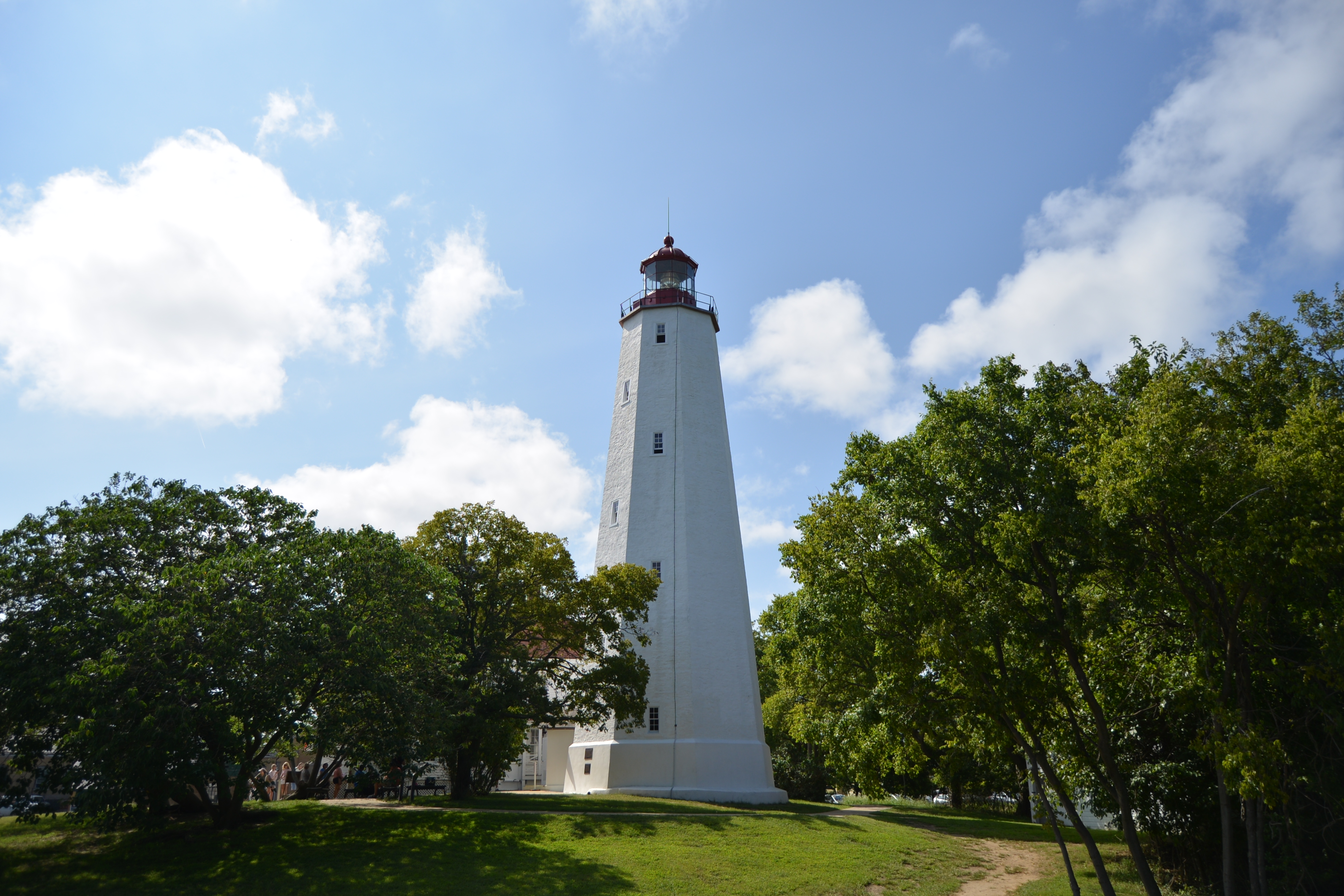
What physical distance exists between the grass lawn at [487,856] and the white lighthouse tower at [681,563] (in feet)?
16.8

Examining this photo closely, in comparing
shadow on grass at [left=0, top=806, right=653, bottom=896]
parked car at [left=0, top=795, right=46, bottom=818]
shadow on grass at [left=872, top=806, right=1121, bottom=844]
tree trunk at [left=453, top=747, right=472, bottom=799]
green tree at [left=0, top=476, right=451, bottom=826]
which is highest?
green tree at [left=0, top=476, right=451, bottom=826]

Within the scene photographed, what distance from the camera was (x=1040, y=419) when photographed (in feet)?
42.9

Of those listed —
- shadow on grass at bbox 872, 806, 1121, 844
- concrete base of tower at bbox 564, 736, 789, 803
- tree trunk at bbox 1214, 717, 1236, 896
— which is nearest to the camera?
tree trunk at bbox 1214, 717, 1236, 896

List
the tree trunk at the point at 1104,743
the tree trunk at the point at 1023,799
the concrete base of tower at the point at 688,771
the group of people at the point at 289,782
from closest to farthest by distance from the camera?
the tree trunk at the point at 1104,743 → the tree trunk at the point at 1023,799 → the concrete base of tower at the point at 688,771 → the group of people at the point at 289,782

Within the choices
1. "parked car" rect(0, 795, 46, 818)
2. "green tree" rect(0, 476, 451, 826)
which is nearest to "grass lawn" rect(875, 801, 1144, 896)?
"green tree" rect(0, 476, 451, 826)

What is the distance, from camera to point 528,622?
81.2 ft

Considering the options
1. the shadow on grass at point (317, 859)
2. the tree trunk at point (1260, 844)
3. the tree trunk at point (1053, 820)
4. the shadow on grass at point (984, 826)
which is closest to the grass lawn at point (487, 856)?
the shadow on grass at point (317, 859)

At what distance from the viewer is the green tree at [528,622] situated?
23875 millimetres

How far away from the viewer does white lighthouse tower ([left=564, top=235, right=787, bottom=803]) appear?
2684 centimetres

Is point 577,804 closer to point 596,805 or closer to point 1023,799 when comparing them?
point 596,805

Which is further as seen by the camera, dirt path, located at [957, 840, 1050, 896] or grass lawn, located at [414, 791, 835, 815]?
grass lawn, located at [414, 791, 835, 815]

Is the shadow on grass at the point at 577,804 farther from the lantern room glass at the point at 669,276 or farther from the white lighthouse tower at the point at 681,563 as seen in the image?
the lantern room glass at the point at 669,276

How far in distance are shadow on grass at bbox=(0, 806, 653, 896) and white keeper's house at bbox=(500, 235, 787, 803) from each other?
22.7 ft

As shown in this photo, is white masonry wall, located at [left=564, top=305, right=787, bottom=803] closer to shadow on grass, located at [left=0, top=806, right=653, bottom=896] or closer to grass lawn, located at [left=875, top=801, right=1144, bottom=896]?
grass lawn, located at [left=875, top=801, right=1144, bottom=896]
